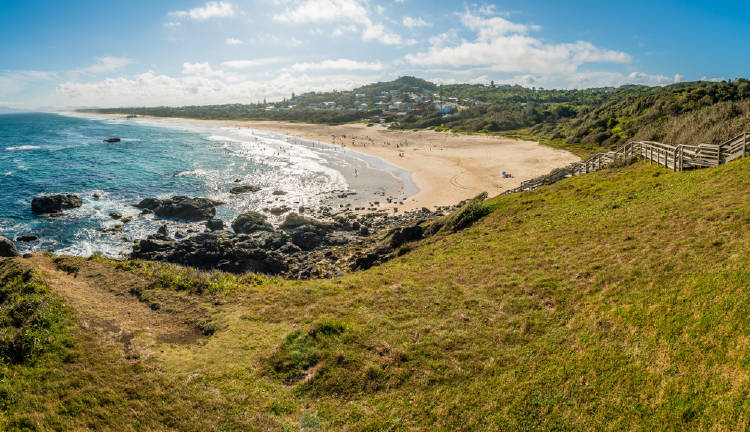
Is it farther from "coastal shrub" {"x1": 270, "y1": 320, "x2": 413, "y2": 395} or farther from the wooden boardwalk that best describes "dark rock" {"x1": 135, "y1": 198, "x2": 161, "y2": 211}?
the wooden boardwalk

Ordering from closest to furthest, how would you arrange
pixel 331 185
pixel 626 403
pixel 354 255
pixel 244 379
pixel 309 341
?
pixel 626 403 < pixel 244 379 < pixel 309 341 < pixel 354 255 < pixel 331 185

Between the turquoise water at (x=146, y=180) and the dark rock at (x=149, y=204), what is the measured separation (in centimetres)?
88

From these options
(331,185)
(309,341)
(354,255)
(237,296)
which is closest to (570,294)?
(309,341)

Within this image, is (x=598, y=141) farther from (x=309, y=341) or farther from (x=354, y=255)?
(x=309, y=341)

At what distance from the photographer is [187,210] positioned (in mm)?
36281

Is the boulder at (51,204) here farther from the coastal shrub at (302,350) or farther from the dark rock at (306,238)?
the coastal shrub at (302,350)

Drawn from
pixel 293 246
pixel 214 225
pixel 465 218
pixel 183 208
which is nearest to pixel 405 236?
pixel 465 218

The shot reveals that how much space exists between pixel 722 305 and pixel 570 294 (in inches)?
129

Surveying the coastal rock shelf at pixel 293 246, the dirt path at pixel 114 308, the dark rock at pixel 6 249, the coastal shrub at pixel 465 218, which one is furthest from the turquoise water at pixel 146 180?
the coastal shrub at pixel 465 218

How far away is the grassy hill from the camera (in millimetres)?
6777

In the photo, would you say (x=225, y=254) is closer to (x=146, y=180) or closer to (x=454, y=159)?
(x=146, y=180)

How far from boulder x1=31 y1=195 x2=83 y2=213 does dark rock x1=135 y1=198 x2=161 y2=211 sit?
6468 millimetres

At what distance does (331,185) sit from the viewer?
4938 cm

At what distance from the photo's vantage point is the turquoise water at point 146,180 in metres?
32.2
